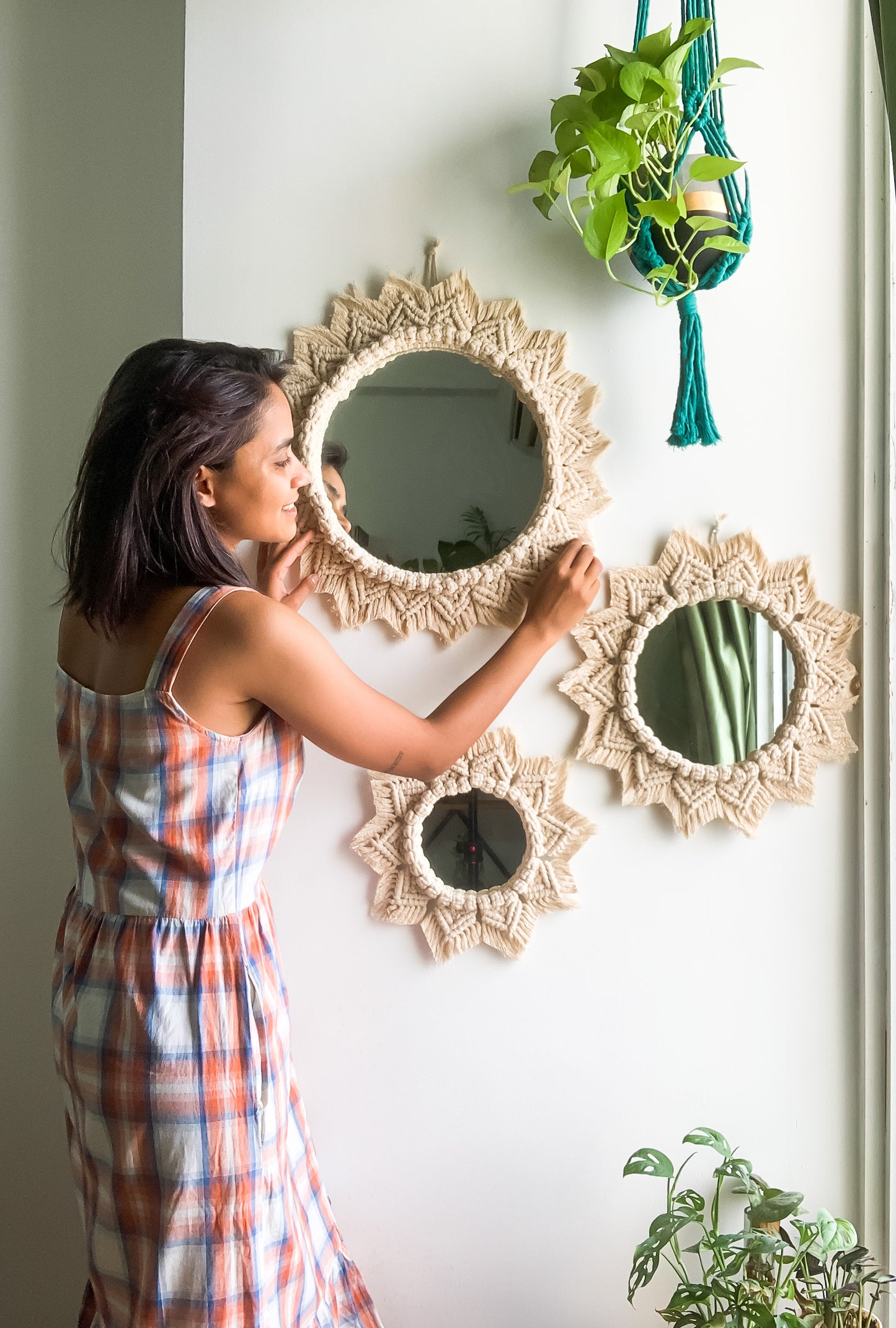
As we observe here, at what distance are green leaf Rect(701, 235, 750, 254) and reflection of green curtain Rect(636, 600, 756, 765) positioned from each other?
0.42 metres

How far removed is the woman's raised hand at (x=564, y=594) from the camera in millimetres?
1109

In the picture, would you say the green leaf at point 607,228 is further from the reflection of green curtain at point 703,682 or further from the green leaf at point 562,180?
the reflection of green curtain at point 703,682

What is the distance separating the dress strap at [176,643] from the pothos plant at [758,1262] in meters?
0.80

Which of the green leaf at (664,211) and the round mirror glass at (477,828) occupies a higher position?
the green leaf at (664,211)

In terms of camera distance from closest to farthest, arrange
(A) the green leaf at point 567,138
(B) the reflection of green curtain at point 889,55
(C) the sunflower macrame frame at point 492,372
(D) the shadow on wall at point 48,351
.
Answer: (B) the reflection of green curtain at point 889,55
(A) the green leaf at point 567,138
(C) the sunflower macrame frame at point 492,372
(D) the shadow on wall at point 48,351

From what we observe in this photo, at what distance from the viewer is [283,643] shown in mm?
908

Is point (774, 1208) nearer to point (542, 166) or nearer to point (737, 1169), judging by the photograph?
point (737, 1169)

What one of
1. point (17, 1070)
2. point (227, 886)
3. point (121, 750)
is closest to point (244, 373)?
point (121, 750)

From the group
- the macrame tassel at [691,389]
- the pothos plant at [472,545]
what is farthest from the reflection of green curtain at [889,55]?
the pothos plant at [472,545]

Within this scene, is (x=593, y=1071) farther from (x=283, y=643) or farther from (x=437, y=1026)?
(x=283, y=643)

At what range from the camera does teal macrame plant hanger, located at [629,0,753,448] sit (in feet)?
3.44

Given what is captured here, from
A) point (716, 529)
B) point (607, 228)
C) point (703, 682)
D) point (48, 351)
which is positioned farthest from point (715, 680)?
point (48, 351)

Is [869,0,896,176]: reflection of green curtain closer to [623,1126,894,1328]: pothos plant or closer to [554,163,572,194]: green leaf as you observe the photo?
[554,163,572,194]: green leaf

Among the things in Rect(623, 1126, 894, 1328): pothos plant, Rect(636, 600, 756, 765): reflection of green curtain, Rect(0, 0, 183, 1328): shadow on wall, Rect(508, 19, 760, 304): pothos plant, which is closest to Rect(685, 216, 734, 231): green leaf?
Rect(508, 19, 760, 304): pothos plant
